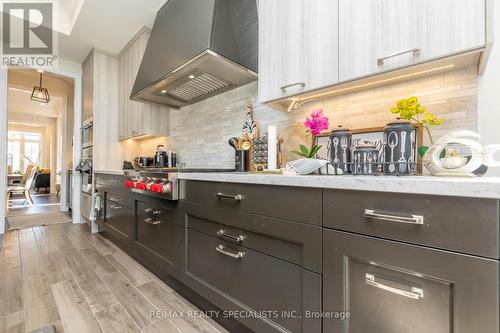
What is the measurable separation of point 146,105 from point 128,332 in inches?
94.2

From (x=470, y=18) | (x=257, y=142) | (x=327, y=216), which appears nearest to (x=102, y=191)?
(x=257, y=142)

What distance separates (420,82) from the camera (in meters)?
1.16

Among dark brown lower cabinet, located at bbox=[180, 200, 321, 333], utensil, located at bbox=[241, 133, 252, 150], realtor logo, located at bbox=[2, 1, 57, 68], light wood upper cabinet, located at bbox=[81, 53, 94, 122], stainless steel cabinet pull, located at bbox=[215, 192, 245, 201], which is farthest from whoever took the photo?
light wood upper cabinet, located at bbox=[81, 53, 94, 122]

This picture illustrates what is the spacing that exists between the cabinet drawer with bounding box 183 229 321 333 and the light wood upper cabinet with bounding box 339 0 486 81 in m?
1.00

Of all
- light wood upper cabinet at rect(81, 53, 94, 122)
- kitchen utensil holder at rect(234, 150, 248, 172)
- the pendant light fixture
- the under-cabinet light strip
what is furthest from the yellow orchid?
the pendant light fixture

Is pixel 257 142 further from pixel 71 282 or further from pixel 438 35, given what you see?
pixel 71 282

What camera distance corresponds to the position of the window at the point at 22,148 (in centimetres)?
1036

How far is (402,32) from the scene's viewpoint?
0.97 meters

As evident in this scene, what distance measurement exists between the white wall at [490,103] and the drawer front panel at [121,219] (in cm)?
250

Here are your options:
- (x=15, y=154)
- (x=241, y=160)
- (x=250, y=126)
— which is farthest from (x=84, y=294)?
(x=15, y=154)

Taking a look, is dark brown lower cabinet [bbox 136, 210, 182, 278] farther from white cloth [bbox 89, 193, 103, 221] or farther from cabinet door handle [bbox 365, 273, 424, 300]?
white cloth [bbox 89, 193, 103, 221]

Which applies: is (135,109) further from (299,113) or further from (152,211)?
(299,113)

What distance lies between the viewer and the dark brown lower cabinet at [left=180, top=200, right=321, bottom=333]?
92 centimetres

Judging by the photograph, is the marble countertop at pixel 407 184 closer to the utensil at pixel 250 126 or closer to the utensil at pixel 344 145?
the utensil at pixel 344 145
